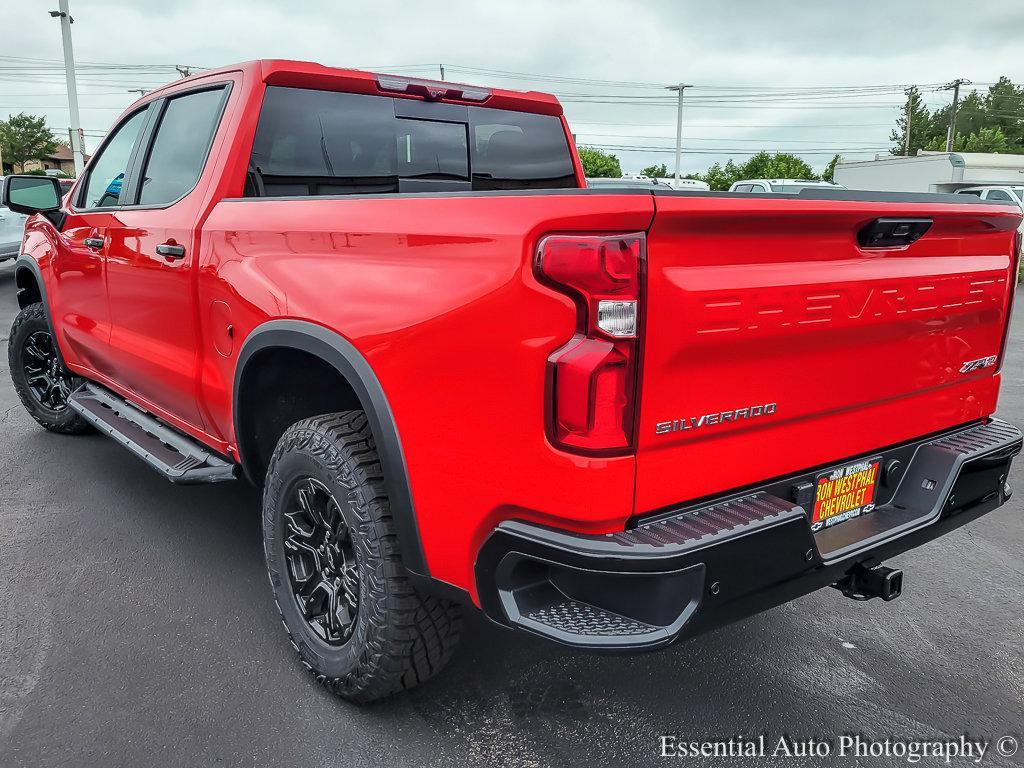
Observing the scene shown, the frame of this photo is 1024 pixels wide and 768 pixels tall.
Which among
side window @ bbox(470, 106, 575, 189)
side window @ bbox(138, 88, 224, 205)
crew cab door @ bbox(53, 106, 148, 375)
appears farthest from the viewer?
crew cab door @ bbox(53, 106, 148, 375)

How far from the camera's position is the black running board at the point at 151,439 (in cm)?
323

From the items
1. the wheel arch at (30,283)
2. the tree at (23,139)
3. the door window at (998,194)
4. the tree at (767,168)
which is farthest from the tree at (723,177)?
the tree at (23,139)

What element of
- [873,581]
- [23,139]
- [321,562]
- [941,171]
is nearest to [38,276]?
[321,562]

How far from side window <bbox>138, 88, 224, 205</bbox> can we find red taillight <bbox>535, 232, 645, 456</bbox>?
210 centimetres

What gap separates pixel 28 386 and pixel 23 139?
89773mm

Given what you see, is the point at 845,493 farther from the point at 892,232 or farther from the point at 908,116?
the point at 908,116

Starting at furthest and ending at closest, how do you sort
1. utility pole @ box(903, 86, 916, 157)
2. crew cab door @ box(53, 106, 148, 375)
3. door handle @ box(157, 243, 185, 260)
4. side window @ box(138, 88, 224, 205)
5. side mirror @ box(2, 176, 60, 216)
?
1. utility pole @ box(903, 86, 916, 157)
2. side mirror @ box(2, 176, 60, 216)
3. crew cab door @ box(53, 106, 148, 375)
4. side window @ box(138, 88, 224, 205)
5. door handle @ box(157, 243, 185, 260)

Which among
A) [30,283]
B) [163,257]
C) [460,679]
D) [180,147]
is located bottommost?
[460,679]

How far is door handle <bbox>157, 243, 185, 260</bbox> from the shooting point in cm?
322

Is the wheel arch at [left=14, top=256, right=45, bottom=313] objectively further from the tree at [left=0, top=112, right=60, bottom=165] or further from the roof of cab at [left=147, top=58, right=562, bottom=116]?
the tree at [left=0, top=112, right=60, bottom=165]

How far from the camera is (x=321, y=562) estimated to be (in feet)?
8.87

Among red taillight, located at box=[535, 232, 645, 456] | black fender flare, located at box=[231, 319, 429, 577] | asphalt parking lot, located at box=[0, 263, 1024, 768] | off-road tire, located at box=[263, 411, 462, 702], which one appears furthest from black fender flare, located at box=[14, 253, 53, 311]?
red taillight, located at box=[535, 232, 645, 456]

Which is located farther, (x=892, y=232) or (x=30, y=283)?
(x=30, y=283)

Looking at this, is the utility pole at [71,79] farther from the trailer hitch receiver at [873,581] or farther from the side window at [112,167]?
the trailer hitch receiver at [873,581]
